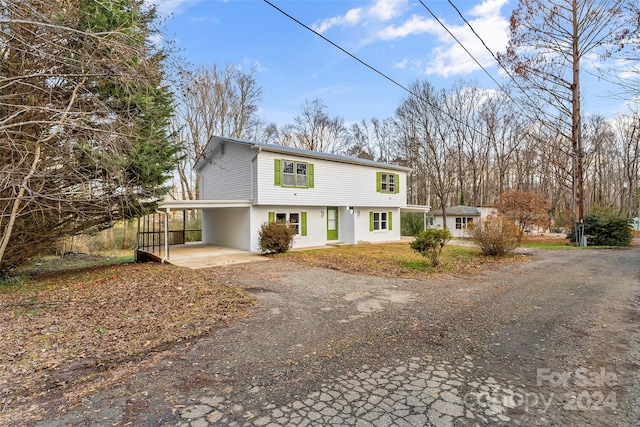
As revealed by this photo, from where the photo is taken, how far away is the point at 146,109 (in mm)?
8352

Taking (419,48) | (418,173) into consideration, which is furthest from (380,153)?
(419,48)

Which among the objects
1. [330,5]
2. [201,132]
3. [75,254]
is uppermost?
[201,132]

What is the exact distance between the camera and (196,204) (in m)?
12.7

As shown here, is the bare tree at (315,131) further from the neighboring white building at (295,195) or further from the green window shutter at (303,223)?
the green window shutter at (303,223)

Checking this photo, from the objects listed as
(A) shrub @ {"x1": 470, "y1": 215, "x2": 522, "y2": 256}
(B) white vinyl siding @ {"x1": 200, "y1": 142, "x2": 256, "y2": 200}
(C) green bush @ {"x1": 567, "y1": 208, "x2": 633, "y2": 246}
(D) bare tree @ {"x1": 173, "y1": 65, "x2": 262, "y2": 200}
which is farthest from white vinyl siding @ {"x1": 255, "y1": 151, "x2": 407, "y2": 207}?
(D) bare tree @ {"x1": 173, "y1": 65, "x2": 262, "y2": 200}

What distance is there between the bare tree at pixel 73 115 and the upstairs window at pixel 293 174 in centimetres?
550

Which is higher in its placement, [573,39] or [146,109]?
[573,39]

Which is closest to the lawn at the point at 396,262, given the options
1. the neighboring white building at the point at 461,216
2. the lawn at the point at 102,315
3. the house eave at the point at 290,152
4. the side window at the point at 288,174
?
the lawn at the point at 102,315

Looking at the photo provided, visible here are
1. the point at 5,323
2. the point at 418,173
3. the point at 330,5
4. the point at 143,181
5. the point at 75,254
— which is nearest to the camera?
the point at 5,323

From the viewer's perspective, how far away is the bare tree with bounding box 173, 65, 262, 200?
24531 millimetres

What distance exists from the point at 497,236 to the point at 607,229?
31.6 feet

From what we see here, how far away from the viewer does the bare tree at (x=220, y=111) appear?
24.5 metres

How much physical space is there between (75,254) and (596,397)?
851 inches

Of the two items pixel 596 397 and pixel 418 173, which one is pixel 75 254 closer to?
pixel 596 397
